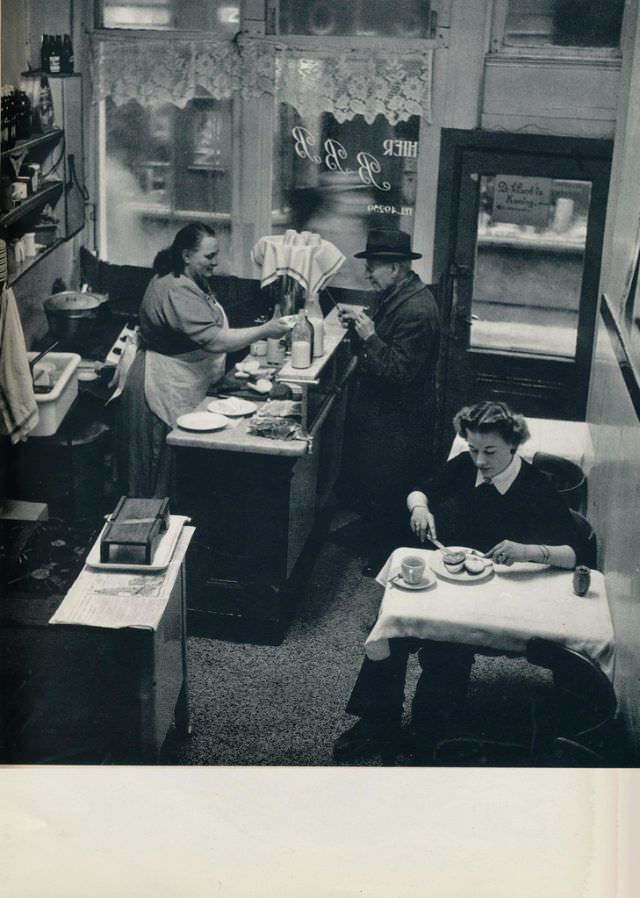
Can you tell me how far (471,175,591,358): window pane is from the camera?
3.15m

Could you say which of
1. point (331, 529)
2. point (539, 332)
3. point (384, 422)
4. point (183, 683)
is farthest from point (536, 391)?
point (183, 683)

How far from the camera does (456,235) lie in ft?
10.6

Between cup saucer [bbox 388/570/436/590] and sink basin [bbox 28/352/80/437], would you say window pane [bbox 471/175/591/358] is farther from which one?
sink basin [bbox 28/352/80/437]

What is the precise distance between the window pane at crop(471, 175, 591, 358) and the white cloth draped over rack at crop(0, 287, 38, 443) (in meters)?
1.34

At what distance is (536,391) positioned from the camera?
326 centimetres

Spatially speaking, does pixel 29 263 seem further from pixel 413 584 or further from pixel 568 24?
pixel 568 24

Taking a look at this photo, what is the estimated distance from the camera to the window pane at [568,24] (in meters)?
2.99

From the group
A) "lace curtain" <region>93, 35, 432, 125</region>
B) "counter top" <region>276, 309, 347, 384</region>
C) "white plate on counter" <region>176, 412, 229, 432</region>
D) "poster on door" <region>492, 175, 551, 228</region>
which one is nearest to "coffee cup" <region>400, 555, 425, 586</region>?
"counter top" <region>276, 309, 347, 384</region>

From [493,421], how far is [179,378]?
101 cm

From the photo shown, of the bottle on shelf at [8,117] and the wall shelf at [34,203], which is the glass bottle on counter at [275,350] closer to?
the wall shelf at [34,203]

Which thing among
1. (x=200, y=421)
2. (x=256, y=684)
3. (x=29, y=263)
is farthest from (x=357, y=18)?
(x=256, y=684)

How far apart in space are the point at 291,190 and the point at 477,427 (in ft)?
2.92

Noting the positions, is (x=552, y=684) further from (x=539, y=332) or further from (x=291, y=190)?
(x=291, y=190)

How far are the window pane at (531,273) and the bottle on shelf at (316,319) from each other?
18.0 inches
